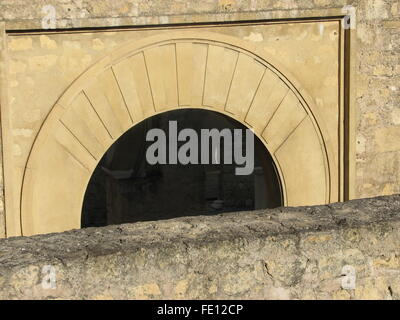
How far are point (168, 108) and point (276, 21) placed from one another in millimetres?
1004

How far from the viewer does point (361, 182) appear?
517cm

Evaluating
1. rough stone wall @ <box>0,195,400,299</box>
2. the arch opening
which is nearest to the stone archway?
rough stone wall @ <box>0,195,400,299</box>

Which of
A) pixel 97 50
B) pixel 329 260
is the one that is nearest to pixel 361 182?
pixel 97 50

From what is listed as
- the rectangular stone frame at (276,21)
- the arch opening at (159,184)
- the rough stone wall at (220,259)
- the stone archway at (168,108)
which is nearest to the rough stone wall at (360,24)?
the rectangular stone frame at (276,21)

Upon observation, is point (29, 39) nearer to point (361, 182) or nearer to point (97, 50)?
point (97, 50)

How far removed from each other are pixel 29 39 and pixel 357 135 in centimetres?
249

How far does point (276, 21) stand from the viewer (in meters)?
4.88

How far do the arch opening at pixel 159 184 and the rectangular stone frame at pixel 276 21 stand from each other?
5176 millimetres

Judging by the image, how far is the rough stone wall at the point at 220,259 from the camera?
2.34 m

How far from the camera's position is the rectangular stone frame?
176 inches
